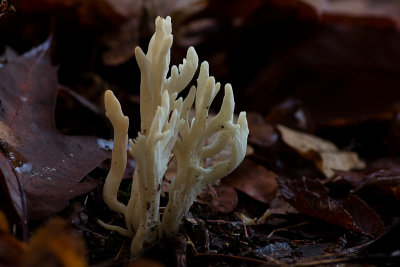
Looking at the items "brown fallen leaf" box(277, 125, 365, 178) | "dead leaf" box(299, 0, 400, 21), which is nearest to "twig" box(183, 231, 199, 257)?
"brown fallen leaf" box(277, 125, 365, 178)

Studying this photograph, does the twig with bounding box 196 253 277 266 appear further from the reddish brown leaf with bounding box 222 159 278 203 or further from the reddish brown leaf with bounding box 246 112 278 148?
the reddish brown leaf with bounding box 246 112 278 148

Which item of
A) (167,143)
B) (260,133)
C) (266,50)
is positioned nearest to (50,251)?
(167,143)

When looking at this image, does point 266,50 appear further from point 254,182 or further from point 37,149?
point 37,149

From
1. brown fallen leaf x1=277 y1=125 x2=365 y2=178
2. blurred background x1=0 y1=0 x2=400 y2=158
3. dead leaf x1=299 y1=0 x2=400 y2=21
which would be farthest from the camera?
dead leaf x1=299 y1=0 x2=400 y2=21

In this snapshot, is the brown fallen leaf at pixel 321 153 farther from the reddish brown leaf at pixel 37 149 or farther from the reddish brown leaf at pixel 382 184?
the reddish brown leaf at pixel 37 149

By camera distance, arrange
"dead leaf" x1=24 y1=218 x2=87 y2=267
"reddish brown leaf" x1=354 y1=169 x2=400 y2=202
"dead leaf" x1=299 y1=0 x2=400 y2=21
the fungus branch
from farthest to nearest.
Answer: "dead leaf" x1=299 y1=0 x2=400 y2=21 → "reddish brown leaf" x1=354 y1=169 x2=400 y2=202 → the fungus branch → "dead leaf" x1=24 y1=218 x2=87 y2=267

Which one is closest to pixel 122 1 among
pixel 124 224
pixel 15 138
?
pixel 15 138

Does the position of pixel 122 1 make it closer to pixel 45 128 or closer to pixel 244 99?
pixel 244 99
